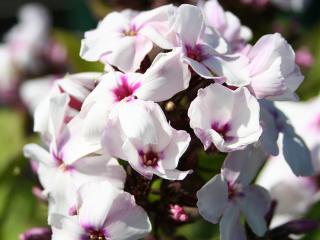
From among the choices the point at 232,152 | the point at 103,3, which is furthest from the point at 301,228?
the point at 103,3

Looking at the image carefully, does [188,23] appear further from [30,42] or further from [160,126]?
[30,42]

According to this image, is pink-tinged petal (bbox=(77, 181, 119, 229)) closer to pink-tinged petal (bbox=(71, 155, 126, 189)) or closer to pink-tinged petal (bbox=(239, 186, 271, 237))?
pink-tinged petal (bbox=(71, 155, 126, 189))

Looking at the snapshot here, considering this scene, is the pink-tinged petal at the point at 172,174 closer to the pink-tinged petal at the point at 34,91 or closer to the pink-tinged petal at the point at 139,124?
the pink-tinged petal at the point at 139,124

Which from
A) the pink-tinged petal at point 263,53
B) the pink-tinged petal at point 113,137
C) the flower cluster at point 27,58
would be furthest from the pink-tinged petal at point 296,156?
the flower cluster at point 27,58

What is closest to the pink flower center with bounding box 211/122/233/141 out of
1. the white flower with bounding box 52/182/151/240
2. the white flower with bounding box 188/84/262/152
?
the white flower with bounding box 188/84/262/152

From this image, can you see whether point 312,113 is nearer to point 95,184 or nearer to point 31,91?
point 95,184
